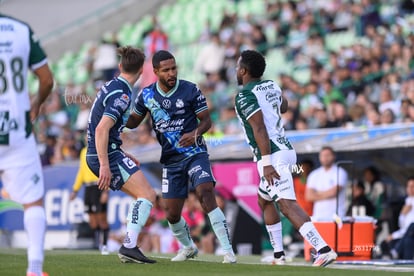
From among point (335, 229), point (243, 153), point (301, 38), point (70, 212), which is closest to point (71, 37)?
point (301, 38)

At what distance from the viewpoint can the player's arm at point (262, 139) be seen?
11.9 metres

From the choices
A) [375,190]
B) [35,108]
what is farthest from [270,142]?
[375,190]

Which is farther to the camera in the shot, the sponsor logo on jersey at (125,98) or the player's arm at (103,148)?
the sponsor logo on jersey at (125,98)

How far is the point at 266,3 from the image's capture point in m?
30.2

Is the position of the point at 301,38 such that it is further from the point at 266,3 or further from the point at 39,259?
the point at 39,259

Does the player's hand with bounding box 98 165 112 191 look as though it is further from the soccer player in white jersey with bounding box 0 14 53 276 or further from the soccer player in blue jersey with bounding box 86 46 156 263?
the soccer player in white jersey with bounding box 0 14 53 276

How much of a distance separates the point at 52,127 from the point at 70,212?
7963 millimetres

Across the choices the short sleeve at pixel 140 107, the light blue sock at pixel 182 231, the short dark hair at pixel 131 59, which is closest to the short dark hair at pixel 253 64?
the short dark hair at pixel 131 59

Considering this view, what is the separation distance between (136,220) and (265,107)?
70.9 inches

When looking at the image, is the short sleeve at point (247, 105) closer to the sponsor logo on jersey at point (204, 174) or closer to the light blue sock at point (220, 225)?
the sponsor logo on jersey at point (204, 174)

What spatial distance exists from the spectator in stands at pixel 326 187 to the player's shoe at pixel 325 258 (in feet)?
15.0

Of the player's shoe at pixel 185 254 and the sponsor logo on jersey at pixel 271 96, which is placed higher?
the sponsor logo on jersey at pixel 271 96

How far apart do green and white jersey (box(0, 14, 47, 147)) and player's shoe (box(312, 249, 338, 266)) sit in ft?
12.9

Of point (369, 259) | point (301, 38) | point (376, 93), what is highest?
point (301, 38)
